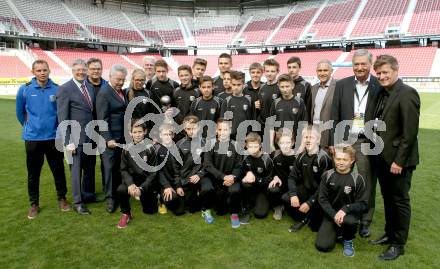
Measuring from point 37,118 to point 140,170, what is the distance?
1567mm

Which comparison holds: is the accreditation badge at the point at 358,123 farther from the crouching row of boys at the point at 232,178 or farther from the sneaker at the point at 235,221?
the sneaker at the point at 235,221

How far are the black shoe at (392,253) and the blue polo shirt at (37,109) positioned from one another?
14.5 feet

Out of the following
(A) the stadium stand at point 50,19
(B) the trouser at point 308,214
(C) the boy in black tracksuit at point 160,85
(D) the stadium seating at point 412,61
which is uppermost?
(A) the stadium stand at point 50,19

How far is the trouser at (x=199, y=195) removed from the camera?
4688 mm

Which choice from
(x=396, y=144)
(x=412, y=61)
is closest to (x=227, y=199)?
(x=396, y=144)

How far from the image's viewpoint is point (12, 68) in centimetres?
2912

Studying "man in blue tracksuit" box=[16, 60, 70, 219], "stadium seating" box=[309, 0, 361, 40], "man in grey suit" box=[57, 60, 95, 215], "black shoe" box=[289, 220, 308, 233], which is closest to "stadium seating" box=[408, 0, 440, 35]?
"stadium seating" box=[309, 0, 361, 40]

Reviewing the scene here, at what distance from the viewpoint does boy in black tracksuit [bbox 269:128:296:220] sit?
4605 millimetres

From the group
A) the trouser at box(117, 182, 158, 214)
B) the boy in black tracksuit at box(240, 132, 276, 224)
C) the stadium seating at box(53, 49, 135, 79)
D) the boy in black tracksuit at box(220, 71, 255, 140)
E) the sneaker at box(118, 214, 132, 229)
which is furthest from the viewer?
the stadium seating at box(53, 49, 135, 79)

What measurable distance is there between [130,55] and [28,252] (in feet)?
133

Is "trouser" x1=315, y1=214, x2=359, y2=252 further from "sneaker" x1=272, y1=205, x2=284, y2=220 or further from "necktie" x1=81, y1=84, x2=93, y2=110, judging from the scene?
"necktie" x1=81, y1=84, x2=93, y2=110

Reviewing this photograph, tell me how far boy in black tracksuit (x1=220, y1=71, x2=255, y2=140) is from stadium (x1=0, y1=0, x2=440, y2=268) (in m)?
1.62

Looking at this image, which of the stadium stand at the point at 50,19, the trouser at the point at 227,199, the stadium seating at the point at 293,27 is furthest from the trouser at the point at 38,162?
the stadium seating at the point at 293,27

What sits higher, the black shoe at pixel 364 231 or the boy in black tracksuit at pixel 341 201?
the boy in black tracksuit at pixel 341 201
